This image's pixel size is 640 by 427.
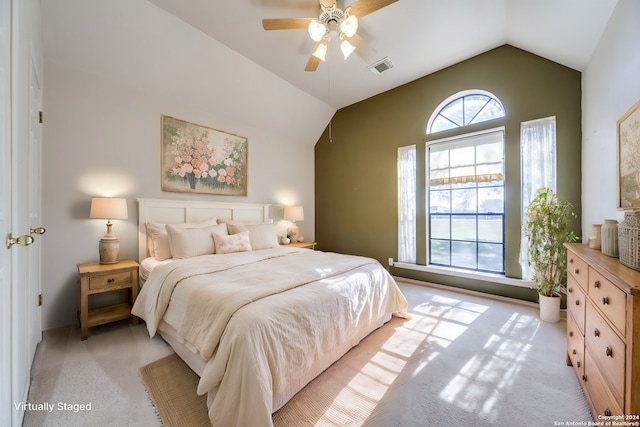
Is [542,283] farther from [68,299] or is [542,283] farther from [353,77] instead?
[68,299]

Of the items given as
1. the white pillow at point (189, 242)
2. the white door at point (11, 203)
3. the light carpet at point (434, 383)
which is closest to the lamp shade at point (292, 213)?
the white pillow at point (189, 242)

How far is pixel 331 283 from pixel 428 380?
0.97 m

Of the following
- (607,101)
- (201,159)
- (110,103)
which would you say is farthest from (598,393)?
(110,103)

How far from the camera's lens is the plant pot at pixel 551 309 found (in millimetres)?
2564

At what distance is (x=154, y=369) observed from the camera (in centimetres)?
184

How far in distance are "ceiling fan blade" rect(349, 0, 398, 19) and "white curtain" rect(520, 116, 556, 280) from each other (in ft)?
7.97

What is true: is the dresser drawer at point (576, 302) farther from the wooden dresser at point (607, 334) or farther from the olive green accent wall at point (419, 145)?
the olive green accent wall at point (419, 145)

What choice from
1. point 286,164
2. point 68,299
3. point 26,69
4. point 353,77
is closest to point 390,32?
Result: point 353,77

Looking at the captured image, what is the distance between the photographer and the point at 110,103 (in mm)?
2826

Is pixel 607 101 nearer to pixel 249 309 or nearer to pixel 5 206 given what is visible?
pixel 249 309

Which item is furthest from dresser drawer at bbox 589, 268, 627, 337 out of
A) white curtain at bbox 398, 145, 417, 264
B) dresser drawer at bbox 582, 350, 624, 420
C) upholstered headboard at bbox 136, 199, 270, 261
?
upholstered headboard at bbox 136, 199, 270, 261

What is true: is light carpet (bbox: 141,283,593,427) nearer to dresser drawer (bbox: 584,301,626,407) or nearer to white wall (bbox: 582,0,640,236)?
dresser drawer (bbox: 584,301,626,407)

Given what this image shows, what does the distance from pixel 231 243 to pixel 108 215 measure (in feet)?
4.13

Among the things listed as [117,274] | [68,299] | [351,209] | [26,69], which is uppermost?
[26,69]
